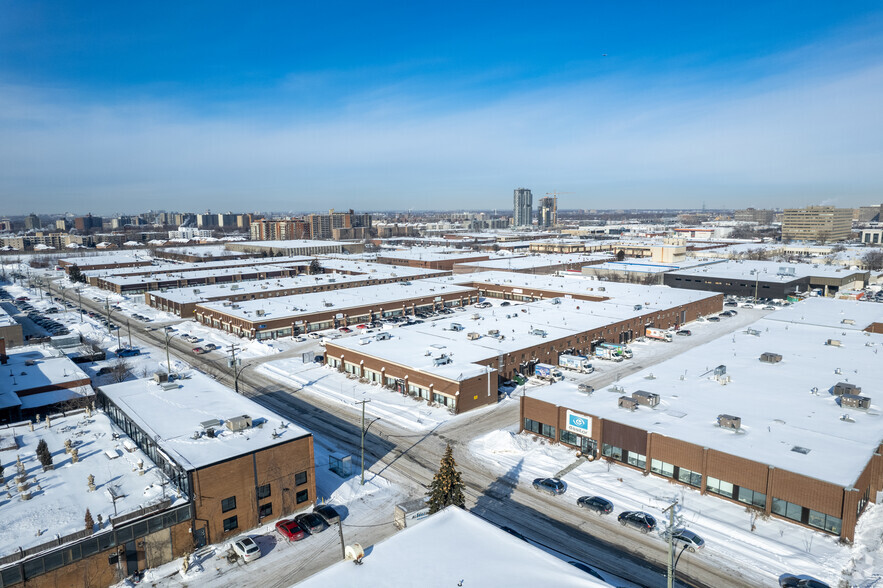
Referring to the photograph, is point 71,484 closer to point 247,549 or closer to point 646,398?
point 247,549

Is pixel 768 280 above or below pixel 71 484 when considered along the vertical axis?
above

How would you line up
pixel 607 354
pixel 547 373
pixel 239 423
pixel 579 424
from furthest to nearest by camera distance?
pixel 607 354
pixel 547 373
pixel 579 424
pixel 239 423

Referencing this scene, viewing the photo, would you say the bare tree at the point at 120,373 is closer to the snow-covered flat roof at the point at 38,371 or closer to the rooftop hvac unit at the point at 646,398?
the snow-covered flat roof at the point at 38,371

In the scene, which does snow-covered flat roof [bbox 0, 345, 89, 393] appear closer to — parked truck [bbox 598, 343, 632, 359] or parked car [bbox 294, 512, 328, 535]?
parked car [bbox 294, 512, 328, 535]

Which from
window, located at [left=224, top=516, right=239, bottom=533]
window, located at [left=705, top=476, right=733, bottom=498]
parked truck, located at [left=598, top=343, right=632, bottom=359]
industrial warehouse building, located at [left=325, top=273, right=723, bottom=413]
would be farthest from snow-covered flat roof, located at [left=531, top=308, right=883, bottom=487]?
window, located at [left=224, top=516, right=239, bottom=533]

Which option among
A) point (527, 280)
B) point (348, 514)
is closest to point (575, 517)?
point (348, 514)

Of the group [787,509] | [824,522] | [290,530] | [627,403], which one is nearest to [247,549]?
[290,530]

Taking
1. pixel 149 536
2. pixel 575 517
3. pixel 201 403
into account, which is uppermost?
pixel 201 403

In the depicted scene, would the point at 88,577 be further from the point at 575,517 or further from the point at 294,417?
the point at 575,517
